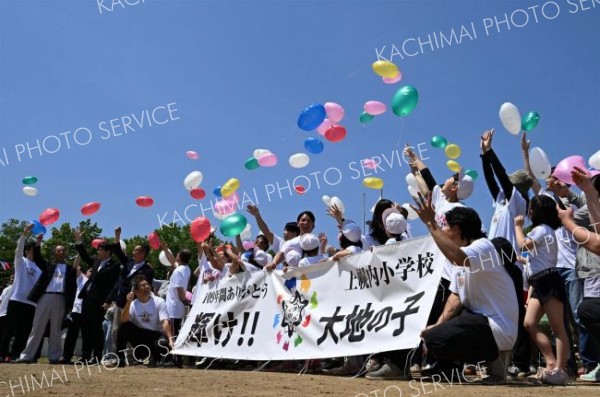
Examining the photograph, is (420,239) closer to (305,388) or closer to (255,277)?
(305,388)

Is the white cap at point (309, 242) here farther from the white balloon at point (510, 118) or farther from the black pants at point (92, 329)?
the black pants at point (92, 329)

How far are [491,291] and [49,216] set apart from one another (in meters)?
8.33

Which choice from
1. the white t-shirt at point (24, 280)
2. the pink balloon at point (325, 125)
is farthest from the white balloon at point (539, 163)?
the white t-shirt at point (24, 280)

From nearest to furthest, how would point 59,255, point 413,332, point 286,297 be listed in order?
point 413,332 < point 286,297 < point 59,255

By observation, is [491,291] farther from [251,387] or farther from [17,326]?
[17,326]

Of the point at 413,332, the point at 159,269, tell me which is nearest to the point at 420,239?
the point at 413,332

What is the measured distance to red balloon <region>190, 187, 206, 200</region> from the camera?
36.2 ft

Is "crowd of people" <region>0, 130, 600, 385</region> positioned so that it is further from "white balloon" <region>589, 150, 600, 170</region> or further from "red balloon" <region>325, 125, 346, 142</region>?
"red balloon" <region>325, 125, 346, 142</region>

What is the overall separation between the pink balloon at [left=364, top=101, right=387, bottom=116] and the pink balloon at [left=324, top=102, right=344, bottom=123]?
402 mm

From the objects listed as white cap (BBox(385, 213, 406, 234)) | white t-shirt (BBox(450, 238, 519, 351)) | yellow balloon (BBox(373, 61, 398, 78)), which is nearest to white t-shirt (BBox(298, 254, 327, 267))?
white cap (BBox(385, 213, 406, 234))

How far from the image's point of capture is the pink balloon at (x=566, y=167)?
6.42 meters

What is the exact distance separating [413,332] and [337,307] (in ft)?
3.95

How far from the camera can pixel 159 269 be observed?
116ft

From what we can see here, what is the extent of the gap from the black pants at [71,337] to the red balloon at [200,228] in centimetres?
241
